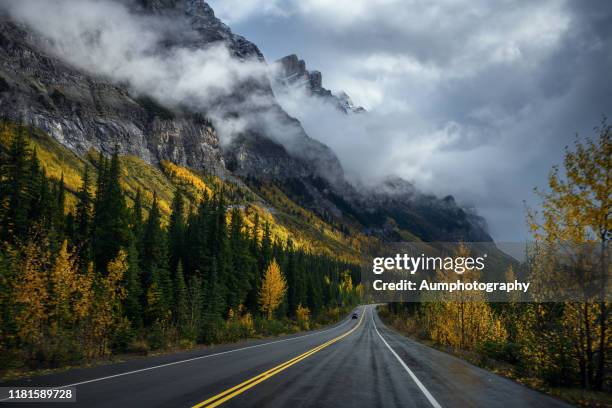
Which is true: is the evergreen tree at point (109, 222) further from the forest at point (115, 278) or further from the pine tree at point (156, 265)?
the pine tree at point (156, 265)

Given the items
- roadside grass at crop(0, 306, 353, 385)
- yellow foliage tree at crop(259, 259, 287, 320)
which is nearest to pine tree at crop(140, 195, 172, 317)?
roadside grass at crop(0, 306, 353, 385)

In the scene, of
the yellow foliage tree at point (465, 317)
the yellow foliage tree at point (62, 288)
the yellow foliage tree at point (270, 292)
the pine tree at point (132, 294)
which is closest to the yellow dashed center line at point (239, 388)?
the yellow foliage tree at point (62, 288)

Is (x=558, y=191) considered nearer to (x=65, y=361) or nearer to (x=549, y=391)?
(x=549, y=391)

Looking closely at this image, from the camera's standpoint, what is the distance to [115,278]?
20.7 metres

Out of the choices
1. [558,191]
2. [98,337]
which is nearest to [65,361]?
[98,337]

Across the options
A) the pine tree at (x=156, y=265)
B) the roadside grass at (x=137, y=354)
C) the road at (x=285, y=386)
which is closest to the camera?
the road at (x=285, y=386)

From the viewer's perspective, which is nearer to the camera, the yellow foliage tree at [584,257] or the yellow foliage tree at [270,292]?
the yellow foliage tree at [584,257]

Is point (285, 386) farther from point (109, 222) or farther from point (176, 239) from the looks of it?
point (176, 239)

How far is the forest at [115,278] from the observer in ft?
50.8

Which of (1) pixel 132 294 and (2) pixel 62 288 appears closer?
(2) pixel 62 288

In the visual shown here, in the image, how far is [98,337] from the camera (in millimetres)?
18938

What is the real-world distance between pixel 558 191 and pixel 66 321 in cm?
2098

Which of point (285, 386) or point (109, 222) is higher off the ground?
point (109, 222)

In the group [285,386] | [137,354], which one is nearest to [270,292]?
[137,354]
